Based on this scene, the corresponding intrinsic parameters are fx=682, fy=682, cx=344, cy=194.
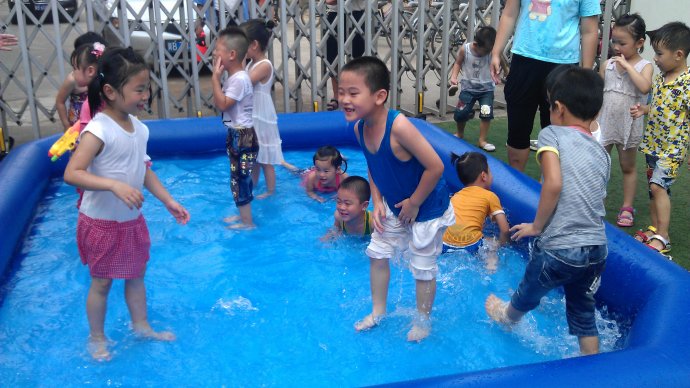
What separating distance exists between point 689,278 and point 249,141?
2.82 meters

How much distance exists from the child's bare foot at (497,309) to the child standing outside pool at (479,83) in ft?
11.2

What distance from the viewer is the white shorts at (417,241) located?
127 inches

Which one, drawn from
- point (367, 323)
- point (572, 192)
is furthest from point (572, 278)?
point (367, 323)

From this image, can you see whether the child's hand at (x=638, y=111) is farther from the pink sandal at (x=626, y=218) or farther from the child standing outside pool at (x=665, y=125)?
the pink sandal at (x=626, y=218)

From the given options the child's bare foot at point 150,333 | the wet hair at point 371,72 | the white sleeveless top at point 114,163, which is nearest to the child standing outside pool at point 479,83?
the wet hair at point 371,72

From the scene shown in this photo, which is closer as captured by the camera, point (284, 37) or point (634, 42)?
point (634, 42)

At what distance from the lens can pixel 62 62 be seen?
677 cm

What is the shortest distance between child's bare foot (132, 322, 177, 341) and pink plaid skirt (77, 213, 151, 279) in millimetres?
369

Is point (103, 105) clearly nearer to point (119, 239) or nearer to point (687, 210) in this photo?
point (119, 239)

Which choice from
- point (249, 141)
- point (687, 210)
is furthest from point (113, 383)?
point (687, 210)

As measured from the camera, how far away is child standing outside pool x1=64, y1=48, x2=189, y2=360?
2.82 metres

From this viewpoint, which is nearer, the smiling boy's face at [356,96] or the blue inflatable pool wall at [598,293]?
the blue inflatable pool wall at [598,293]

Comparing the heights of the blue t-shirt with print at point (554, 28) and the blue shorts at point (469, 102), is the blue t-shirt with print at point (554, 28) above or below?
above

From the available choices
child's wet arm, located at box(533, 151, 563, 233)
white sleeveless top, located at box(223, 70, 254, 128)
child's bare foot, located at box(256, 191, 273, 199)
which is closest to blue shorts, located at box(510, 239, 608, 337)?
child's wet arm, located at box(533, 151, 563, 233)
